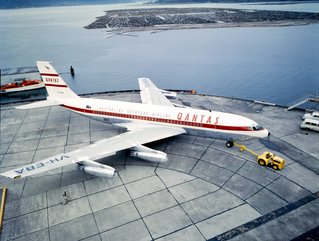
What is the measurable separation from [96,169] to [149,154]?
611 cm

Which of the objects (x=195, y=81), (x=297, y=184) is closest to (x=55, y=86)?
(x=297, y=184)

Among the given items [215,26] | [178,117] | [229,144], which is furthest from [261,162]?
[215,26]

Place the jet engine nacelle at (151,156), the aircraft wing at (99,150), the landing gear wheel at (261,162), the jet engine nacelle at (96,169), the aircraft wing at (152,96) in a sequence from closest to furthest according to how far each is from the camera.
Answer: the aircraft wing at (99,150)
the jet engine nacelle at (96,169)
the jet engine nacelle at (151,156)
the landing gear wheel at (261,162)
the aircraft wing at (152,96)

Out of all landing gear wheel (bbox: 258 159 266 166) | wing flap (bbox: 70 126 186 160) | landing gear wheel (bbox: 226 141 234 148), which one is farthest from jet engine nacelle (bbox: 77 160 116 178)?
landing gear wheel (bbox: 258 159 266 166)

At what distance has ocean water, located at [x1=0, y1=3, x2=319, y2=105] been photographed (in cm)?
7394

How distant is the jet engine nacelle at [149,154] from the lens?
28.7m

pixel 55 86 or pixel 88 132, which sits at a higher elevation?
pixel 55 86

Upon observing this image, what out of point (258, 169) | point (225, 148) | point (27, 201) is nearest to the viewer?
point (27, 201)

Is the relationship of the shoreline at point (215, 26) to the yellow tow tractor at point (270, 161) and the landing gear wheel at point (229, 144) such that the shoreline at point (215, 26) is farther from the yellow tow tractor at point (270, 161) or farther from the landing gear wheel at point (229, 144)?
the yellow tow tractor at point (270, 161)

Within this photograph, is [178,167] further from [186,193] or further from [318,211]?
[318,211]

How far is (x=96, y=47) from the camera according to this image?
138125 millimetres

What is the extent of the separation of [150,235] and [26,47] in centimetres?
15017

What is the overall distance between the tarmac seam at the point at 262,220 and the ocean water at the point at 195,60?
131 feet

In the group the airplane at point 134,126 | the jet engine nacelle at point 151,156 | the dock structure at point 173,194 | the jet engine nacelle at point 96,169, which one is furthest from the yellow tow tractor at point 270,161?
the jet engine nacelle at point 96,169
